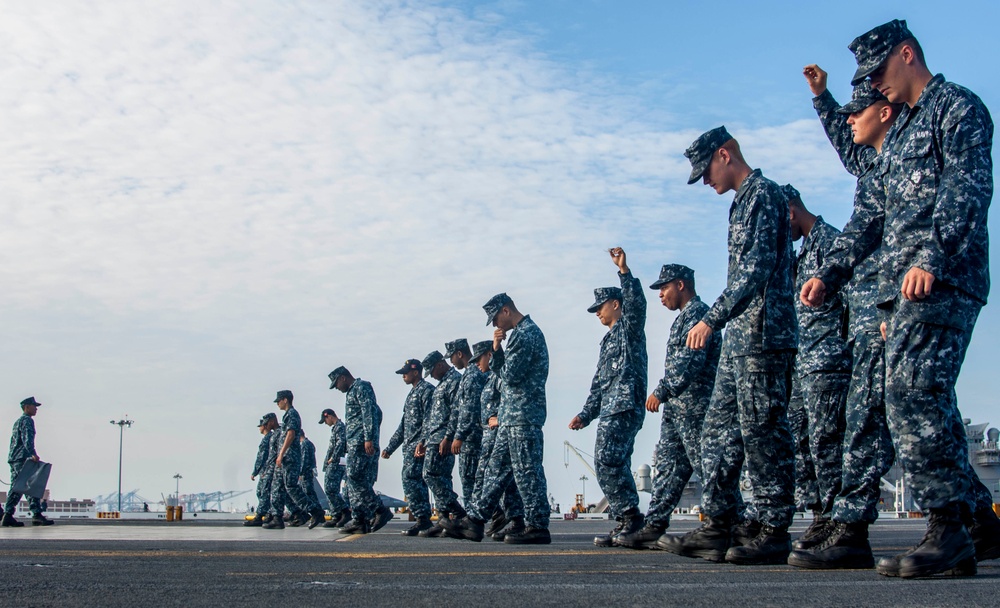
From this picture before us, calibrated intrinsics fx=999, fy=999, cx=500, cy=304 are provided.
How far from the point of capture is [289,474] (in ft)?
55.4

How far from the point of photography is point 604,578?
163 inches

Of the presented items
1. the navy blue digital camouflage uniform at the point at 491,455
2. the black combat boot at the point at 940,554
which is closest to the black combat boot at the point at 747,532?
the black combat boot at the point at 940,554

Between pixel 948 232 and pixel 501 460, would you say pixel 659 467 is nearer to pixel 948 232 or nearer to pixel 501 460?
pixel 501 460

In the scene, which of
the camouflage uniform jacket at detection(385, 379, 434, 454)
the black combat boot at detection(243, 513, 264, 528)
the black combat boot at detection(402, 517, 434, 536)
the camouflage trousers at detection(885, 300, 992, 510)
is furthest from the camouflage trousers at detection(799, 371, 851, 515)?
the black combat boot at detection(243, 513, 264, 528)

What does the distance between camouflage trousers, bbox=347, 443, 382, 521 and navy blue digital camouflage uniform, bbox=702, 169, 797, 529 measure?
27.5 ft

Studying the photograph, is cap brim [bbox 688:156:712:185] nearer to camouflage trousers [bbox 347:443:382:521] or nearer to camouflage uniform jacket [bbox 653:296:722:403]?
camouflage uniform jacket [bbox 653:296:722:403]

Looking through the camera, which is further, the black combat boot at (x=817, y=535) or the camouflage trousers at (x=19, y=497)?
the camouflage trousers at (x=19, y=497)

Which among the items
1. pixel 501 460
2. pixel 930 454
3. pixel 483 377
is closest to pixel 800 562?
pixel 930 454

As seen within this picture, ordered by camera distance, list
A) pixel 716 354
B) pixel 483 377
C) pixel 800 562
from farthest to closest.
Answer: pixel 483 377 < pixel 716 354 < pixel 800 562

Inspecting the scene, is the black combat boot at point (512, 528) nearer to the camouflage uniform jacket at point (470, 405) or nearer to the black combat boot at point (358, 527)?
the camouflage uniform jacket at point (470, 405)

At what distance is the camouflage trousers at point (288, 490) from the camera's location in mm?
16828

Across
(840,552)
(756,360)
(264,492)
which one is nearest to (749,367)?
(756,360)

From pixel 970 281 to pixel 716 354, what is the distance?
12.4ft

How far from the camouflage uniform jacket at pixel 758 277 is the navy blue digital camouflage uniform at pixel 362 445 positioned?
27.9 feet
